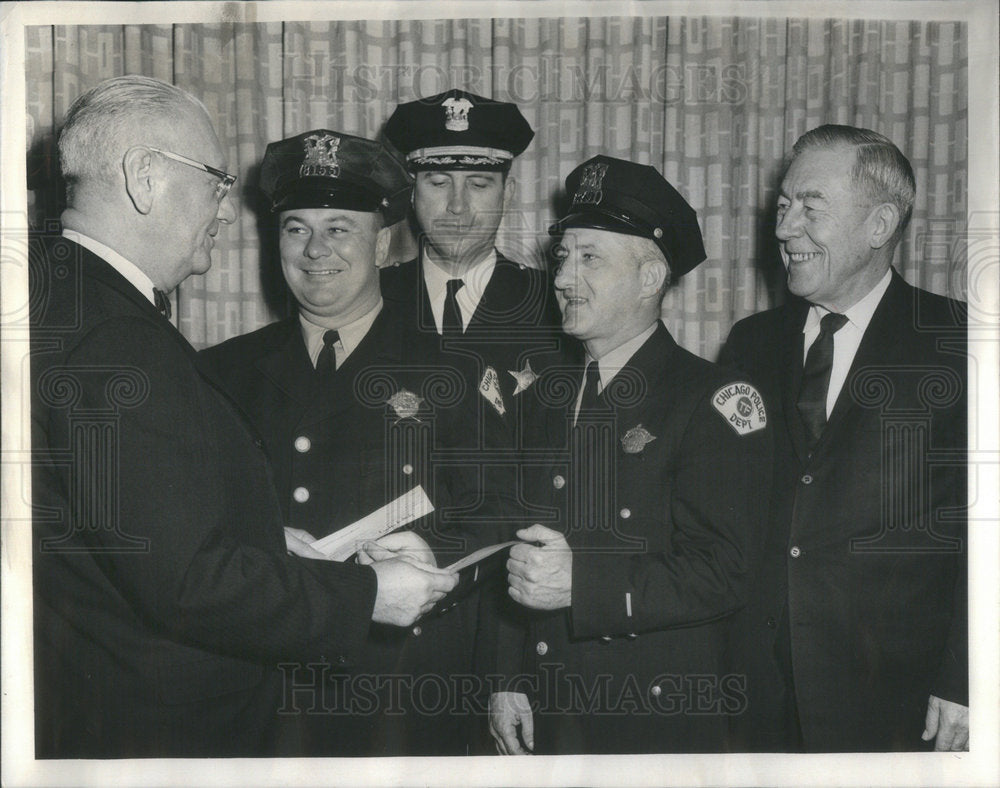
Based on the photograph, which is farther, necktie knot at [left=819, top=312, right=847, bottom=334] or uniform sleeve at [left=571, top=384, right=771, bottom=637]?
necktie knot at [left=819, top=312, right=847, bottom=334]

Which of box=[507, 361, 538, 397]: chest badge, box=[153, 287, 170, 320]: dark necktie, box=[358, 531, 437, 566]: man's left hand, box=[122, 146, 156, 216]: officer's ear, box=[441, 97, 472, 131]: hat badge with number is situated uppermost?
box=[441, 97, 472, 131]: hat badge with number

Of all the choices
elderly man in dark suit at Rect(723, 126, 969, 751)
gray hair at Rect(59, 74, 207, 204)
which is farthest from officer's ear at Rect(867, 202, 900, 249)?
gray hair at Rect(59, 74, 207, 204)

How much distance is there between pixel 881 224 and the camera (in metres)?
1.99

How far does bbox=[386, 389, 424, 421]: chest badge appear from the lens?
77.4 inches

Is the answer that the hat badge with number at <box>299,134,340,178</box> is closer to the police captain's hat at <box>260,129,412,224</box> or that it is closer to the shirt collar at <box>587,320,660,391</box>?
the police captain's hat at <box>260,129,412,224</box>

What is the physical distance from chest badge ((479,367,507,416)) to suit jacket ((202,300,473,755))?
6 cm

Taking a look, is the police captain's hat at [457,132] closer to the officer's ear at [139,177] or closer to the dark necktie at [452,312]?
the dark necktie at [452,312]

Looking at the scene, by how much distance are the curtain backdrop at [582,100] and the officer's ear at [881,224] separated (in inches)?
2.1

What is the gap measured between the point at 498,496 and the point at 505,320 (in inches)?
14.3

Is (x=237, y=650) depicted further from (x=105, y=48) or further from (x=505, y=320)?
(x=105, y=48)

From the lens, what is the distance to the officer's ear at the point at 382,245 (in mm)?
1973

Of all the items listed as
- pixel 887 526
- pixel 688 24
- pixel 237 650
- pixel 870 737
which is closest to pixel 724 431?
pixel 887 526

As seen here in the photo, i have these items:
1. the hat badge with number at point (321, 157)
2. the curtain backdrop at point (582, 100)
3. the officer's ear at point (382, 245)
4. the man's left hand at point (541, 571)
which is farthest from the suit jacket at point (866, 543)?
the hat badge with number at point (321, 157)

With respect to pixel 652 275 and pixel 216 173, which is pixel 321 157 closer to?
pixel 216 173
